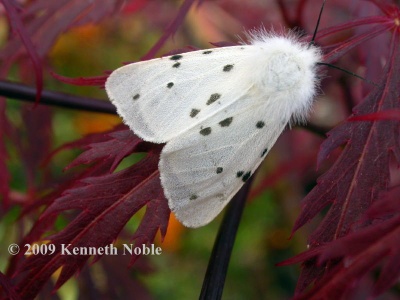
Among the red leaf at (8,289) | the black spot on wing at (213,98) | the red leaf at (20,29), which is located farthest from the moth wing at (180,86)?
the red leaf at (8,289)

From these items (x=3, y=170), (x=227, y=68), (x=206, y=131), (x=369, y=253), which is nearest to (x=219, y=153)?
(x=206, y=131)

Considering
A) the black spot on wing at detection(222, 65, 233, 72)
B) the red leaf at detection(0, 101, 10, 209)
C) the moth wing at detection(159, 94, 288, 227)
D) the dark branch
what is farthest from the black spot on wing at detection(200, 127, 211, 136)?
the red leaf at detection(0, 101, 10, 209)

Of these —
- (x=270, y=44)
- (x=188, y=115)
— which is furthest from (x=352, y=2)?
(x=188, y=115)

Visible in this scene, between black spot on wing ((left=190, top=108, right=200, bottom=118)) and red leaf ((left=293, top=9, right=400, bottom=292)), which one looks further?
black spot on wing ((left=190, top=108, right=200, bottom=118))

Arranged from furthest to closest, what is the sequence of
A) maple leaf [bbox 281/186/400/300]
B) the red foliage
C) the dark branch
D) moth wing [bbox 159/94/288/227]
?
the dark branch
moth wing [bbox 159/94/288/227]
the red foliage
maple leaf [bbox 281/186/400/300]

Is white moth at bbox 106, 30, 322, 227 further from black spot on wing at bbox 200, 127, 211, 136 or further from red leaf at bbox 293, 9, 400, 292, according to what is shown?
red leaf at bbox 293, 9, 400, 292

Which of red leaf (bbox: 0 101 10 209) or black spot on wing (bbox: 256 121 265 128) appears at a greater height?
black spot on wing (bbox: 256 121 265 128)

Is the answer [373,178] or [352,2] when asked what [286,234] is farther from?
[373,178]
